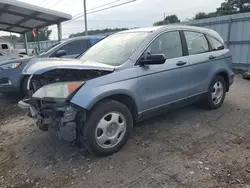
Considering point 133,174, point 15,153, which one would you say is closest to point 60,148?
point 15,153

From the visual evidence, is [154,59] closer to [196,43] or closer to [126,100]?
[126,100]

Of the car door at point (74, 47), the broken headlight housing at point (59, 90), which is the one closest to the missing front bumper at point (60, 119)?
the broken headlight housing at point (59, 90)

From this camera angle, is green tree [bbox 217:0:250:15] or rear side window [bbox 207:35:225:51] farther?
green tree [bbox 217:0:250:15]

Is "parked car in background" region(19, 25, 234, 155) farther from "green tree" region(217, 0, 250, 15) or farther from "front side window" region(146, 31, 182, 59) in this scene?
"green tree" region(217, 0, 250, 15)

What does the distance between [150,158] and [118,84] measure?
1.10 m

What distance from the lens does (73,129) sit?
3127mm

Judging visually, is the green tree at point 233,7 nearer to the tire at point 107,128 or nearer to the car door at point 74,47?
the car door at point 74,47

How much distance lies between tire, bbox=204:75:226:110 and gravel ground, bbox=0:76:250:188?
35 centimetres

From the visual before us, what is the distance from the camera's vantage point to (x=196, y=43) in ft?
15.5

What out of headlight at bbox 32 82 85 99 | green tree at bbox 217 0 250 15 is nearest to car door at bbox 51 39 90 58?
headlight at bbox 32 82 85 99

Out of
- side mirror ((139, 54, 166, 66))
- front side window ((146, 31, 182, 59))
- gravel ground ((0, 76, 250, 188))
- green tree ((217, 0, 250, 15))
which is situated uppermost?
green tree ((217, 0, 250, 15))

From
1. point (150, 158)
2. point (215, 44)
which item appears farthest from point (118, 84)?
point (215, 44)

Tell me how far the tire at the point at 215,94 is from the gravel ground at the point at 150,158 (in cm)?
35

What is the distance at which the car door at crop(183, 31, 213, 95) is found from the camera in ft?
14.8
